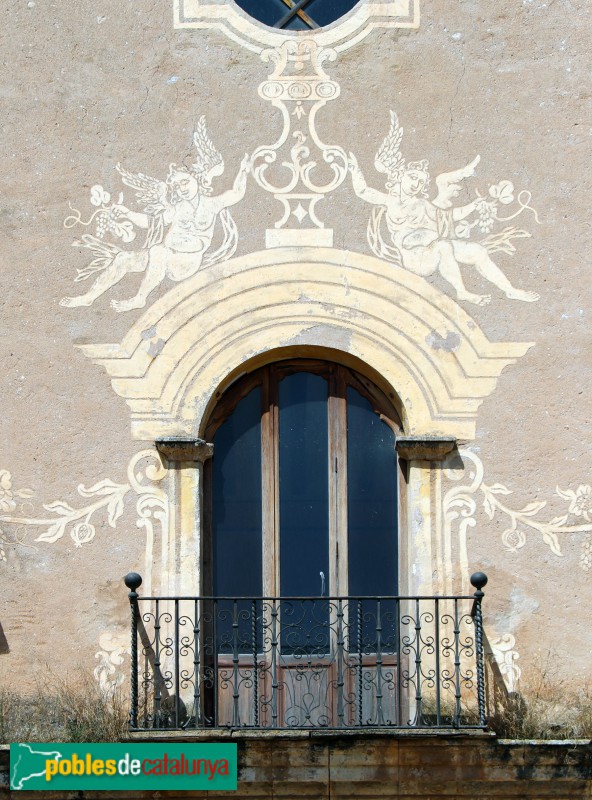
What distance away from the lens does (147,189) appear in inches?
397

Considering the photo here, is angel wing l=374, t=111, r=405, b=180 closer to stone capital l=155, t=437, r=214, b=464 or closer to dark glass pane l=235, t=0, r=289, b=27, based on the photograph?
dark glass pane l=235, t=0, r=289, b=27

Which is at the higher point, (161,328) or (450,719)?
(161,328)

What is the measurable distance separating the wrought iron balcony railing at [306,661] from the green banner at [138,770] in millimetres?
215

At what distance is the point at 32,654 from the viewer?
379 inches

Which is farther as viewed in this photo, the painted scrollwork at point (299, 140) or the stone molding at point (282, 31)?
the stone molding at point (282, 31)

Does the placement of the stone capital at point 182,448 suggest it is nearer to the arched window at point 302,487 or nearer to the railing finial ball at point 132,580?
the arched window at point 302,487

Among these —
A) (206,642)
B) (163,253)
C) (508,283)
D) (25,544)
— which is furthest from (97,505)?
(508,283)

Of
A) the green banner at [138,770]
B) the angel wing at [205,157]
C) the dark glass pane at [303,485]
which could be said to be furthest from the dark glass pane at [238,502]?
the angel wing at [205,157]

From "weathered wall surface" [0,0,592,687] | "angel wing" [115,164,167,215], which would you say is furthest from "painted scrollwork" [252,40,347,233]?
"angel wing" [115,164,167,215]

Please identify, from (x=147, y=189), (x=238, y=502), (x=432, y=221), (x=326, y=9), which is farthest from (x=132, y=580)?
(x=326, y=9)

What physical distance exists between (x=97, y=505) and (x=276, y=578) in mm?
1349

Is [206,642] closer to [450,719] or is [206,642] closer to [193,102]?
[450,719]

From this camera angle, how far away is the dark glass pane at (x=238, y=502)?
10016mm

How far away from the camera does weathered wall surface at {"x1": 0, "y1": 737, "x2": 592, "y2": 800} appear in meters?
9.13
